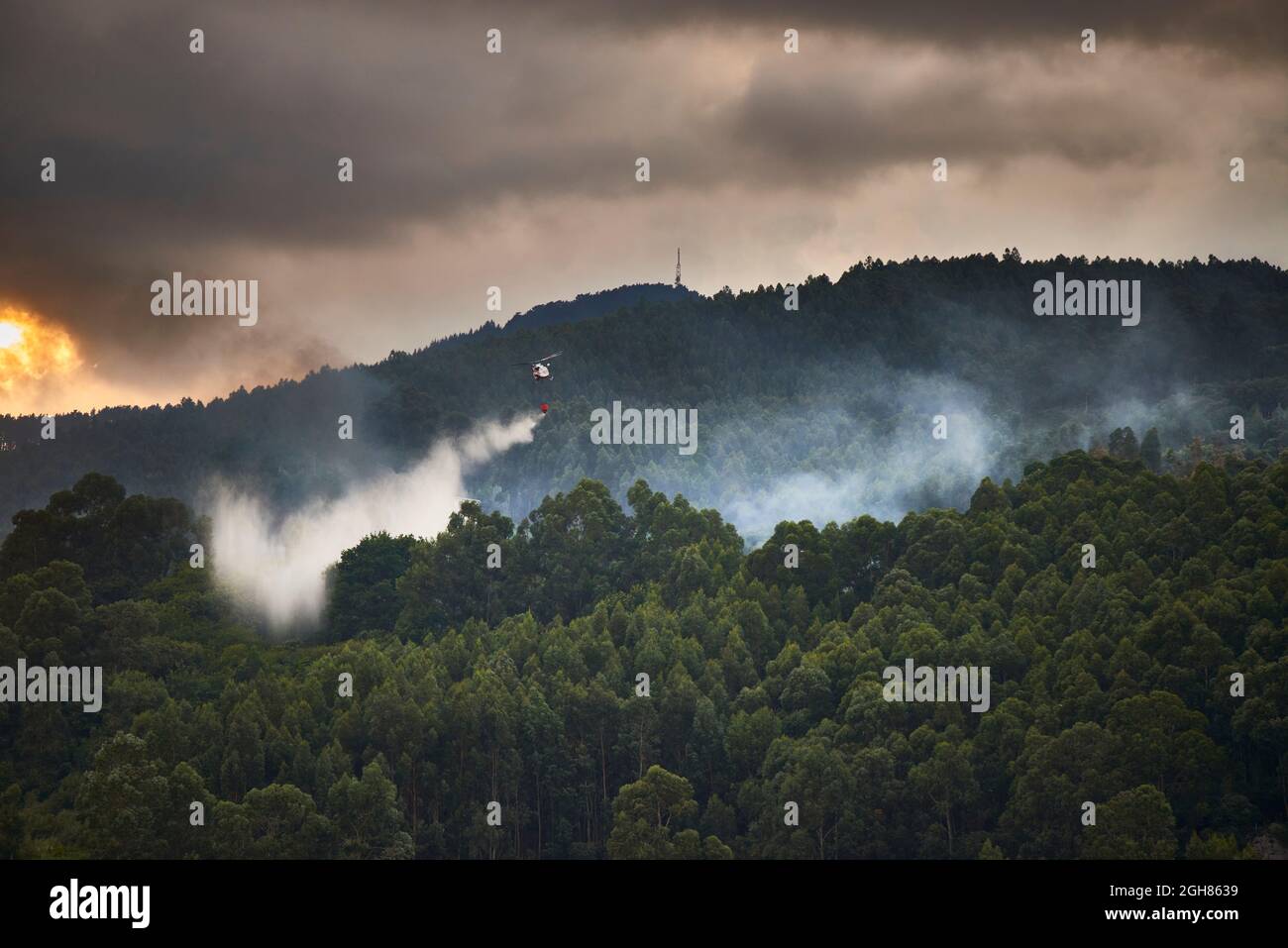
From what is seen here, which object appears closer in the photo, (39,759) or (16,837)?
(16,837)

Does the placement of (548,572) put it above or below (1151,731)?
above

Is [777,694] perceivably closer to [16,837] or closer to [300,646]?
[300,646]

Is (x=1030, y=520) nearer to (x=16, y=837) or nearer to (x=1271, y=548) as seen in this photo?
(x=1271, y=548)
